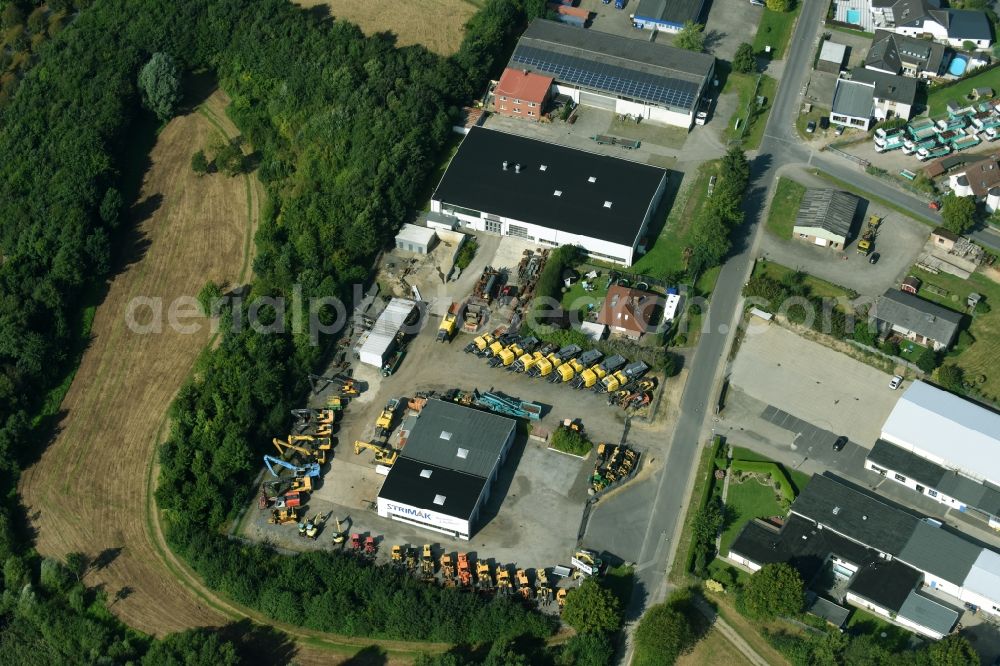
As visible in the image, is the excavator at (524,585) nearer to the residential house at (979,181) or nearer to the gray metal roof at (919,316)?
the gray metal roof at (919,316)

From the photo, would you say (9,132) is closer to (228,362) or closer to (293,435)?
(228,362)

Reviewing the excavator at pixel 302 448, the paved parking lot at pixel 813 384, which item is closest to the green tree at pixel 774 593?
the paved parking lot at pixel 813 384

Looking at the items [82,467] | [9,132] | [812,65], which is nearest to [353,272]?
[82,467]

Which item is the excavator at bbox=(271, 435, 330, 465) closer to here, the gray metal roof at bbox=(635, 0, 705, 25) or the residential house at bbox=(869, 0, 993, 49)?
the gray metal roof at bbox=(635, 0, 705, 25)

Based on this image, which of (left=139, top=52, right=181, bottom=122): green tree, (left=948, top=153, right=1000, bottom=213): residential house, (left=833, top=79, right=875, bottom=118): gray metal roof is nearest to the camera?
(left=948, top=153, right=1000, bottom=213): residential house

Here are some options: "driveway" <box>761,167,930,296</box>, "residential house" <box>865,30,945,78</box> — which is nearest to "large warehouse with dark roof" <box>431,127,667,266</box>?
"driveway" <box>761,167,930,296</box>

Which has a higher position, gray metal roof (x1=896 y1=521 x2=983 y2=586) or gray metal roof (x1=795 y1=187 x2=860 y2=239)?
gray metal roof (x1=795 y1=187 x2=860 y2=239)
